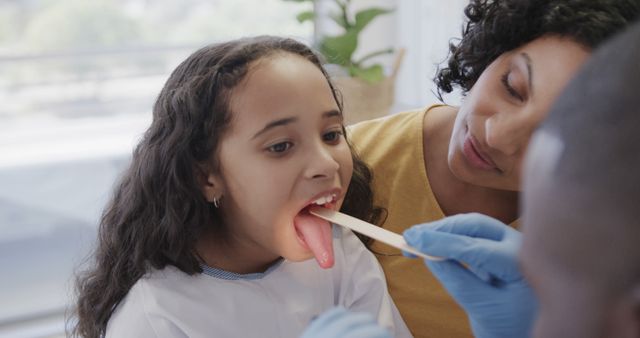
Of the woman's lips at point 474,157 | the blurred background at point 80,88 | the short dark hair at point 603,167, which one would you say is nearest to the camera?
the short dark hair at point 603,167

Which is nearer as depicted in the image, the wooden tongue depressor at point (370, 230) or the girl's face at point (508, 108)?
the wooden tongue depressor at point (370, 230)

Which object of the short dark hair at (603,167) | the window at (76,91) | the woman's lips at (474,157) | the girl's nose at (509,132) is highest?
the short dark hair at (603,167)

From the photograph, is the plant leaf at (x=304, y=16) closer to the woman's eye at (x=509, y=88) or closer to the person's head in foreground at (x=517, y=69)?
the person's head in foreground at (x=517, y=69)

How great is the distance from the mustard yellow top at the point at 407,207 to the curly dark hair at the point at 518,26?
127mm

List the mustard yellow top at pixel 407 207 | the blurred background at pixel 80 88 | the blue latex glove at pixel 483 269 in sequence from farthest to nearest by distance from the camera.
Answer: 1. the blurred background at pixel 80 88
2. the mustard yellow top at pixel 407 207
3. the blue latex glove at pixel 483 269

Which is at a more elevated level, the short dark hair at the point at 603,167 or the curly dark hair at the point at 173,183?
the short dark hair at the point at 603,167

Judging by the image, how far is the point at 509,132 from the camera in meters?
1.09

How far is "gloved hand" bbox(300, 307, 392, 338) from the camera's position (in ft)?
2.59

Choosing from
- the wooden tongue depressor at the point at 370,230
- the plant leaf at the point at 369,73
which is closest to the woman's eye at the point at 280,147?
the wooden tongue depressor at the point at 370,230

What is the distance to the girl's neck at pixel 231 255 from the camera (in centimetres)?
120

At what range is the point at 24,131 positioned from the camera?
450cm

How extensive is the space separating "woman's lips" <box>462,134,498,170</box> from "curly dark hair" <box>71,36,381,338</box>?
24 centimetres

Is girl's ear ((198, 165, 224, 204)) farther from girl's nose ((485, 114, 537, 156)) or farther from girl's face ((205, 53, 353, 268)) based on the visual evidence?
girl's nose ((485, 114, 537, 156))

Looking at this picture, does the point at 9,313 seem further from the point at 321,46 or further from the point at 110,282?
the point at 110,282
